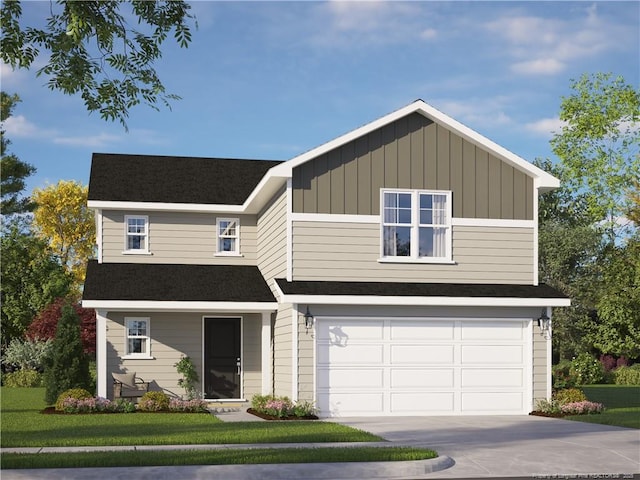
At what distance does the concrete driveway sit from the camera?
14.3 metres

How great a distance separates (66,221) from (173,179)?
32828 millimetres

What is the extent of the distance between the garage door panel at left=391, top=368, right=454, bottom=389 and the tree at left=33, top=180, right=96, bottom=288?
130ft

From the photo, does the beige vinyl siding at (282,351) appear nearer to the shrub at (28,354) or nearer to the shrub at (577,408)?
the shrub at (577,408)

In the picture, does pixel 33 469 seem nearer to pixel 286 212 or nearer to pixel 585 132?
pixel 286 212

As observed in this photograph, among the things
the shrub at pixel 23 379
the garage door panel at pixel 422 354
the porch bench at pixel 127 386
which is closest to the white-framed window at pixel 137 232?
the porch bench at pixel 127 386

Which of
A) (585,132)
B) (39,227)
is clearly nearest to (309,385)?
(585,132)

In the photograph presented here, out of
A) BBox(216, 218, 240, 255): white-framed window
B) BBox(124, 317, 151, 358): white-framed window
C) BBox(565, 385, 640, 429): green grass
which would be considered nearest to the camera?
BBox(565, 385, 640, 429): green grass

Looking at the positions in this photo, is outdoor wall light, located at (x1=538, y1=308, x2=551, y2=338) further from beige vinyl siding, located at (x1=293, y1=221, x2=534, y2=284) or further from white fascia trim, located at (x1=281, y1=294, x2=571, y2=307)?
beige vinyl siding, located at (x1=293, y1=221, x2=534, y2=284)

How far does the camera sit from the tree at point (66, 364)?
86.6ft

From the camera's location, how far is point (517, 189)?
83.1 ft

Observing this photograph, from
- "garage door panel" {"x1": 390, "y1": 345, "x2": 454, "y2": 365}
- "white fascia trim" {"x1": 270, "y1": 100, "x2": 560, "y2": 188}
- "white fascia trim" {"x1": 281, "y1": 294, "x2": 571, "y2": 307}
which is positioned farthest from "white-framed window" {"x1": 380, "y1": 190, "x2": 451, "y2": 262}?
"garage door panel" {"x1": 390, "y1": 345, "x2": 454, "y2": 365}

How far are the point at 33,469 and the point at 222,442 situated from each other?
4.12 metres

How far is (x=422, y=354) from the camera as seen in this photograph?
24250 millimetres

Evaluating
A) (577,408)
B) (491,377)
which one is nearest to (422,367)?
(491,377)
